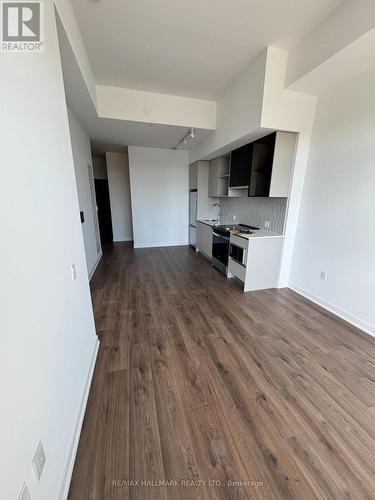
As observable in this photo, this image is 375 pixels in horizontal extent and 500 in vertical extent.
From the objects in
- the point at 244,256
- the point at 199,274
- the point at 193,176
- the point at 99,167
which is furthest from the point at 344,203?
the point at 99,167

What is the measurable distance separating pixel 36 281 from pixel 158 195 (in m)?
5.10

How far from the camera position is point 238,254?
345 centimetres

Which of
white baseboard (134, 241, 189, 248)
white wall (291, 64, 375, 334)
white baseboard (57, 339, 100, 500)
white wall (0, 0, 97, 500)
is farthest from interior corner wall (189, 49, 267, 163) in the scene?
white baseboard (57, 339, 100, 500)

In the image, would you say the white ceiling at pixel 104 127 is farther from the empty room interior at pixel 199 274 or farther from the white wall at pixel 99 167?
the white wall at pixel 99 167

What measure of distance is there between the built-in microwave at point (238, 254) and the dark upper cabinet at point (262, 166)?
36.6 inches

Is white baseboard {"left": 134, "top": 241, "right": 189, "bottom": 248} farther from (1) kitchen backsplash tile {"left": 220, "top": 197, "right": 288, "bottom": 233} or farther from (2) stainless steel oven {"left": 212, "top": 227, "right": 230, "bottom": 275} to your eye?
(2) stainless steel oven {"left": 212, "top": 227, "right": 230, "bottom": 275}

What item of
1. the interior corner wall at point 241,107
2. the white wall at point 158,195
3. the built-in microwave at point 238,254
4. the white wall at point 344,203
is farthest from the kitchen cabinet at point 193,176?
the white wall at point 344,203

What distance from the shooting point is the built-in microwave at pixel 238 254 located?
129 inches

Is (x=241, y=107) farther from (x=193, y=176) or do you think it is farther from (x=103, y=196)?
(x=103, y=196)

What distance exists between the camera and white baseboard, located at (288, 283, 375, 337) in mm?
2342

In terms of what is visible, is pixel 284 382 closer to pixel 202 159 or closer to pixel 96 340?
pixel 96 340

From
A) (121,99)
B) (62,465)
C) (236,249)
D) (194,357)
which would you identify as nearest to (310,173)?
(236,249)

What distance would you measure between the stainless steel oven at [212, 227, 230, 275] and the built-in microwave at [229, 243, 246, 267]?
144mm

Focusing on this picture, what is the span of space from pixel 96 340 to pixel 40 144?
1787 mm
